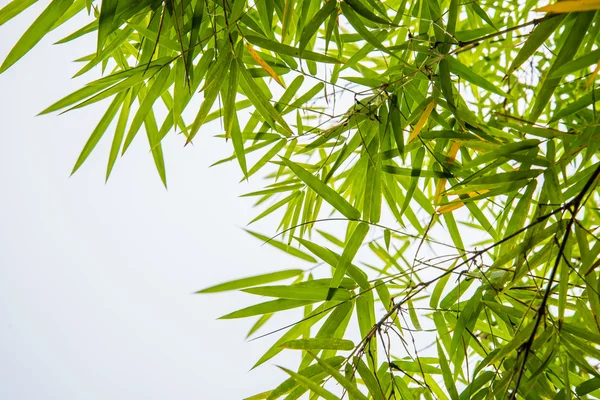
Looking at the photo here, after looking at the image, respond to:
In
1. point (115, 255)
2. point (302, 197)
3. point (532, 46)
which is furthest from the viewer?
point (115, 255)

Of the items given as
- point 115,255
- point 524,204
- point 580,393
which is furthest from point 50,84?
point 580,393

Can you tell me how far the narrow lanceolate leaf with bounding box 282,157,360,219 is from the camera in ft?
2.10

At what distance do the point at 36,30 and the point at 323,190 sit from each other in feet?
1.31

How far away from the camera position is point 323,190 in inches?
26.0

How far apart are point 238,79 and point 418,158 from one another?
302mm

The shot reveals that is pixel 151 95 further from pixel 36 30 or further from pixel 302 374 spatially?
pixel 302 374

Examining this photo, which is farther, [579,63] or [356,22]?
[356,22]

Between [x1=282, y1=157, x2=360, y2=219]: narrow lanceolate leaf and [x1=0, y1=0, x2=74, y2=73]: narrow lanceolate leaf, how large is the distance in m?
0.32

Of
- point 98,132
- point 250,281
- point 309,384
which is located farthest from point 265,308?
point 98,132

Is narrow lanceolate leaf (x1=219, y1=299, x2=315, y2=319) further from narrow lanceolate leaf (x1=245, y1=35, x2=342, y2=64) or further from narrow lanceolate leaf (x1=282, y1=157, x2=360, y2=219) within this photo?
narrow lanceolate leaf (x1=245, y1=35, x2=342, y2=64)

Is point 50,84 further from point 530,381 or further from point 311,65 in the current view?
point 530,381

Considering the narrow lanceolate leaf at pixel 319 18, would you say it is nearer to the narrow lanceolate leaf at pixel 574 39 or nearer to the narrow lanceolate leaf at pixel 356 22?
the narrow lanceolate leaf at pixel 356 22

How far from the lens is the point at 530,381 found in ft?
1.81

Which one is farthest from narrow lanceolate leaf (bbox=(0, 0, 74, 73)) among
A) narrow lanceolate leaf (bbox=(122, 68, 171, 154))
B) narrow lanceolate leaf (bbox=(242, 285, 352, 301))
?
narrow lanceolate leaf (bbox=(242, 285, 352, 301))
